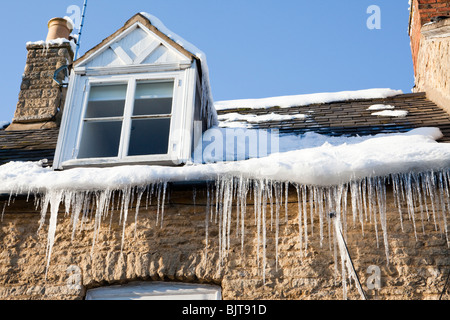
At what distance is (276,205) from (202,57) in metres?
2.37

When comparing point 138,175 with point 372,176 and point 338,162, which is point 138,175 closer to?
point 338,162

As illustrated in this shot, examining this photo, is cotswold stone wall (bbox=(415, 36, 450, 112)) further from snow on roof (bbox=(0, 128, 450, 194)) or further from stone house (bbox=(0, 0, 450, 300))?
snow on roof (bbox=(0, 128, 450, 194))

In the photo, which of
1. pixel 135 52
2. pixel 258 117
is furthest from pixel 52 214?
pixel 258 117

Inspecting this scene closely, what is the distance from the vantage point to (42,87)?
800cm

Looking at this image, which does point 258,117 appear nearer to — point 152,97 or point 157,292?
point 152,97

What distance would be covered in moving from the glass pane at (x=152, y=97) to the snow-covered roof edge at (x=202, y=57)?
51 centimetres

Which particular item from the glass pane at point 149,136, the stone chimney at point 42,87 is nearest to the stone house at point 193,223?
the glass pane at point 149,136

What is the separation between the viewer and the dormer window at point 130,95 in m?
5.81

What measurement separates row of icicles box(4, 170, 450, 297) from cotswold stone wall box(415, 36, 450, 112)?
6.92 ft

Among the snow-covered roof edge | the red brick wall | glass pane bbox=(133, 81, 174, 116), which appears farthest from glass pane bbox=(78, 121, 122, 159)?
the red brick wall

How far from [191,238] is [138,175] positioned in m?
0.82

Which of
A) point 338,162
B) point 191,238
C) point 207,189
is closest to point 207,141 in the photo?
point 207,189

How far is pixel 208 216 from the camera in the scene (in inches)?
200

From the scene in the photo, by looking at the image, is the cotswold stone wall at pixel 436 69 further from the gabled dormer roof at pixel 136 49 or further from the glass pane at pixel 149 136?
the glass pane at pixel 149 136
